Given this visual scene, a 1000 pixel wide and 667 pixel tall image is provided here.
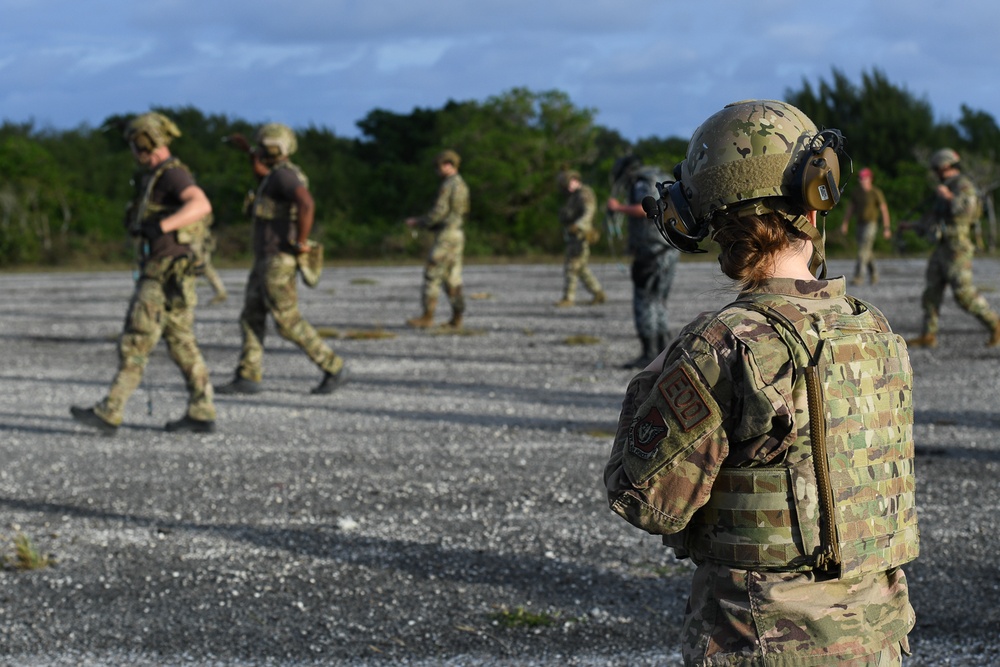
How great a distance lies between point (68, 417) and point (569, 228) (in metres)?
9.11

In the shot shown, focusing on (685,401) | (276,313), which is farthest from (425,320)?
(685,401)

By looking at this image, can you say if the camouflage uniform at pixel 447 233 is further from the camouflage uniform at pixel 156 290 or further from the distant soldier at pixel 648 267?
the camouflage uniform at pixel 156 290

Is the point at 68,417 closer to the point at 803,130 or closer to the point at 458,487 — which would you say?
the point at 458,487

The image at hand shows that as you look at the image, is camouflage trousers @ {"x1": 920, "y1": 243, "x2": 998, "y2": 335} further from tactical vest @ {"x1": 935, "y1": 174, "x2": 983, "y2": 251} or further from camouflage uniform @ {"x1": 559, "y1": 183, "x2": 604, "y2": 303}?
camouflage uniform @ {"x1": 559, "y1": 183, "x2": 604, "y2": 303}

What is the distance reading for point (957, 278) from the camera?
37.6 ft

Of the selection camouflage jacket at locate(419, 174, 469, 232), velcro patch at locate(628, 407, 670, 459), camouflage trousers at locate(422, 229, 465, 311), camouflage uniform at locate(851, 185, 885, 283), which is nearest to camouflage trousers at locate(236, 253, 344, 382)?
camouflage trousers at locate(422, 229, 465, 311)

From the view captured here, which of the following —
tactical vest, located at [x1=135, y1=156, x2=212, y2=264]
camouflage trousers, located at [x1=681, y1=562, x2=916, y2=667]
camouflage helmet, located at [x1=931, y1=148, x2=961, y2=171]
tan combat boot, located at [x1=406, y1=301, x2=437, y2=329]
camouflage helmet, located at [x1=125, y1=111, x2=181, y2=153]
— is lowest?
tan combat boot, located at [x1=406, y1=301, x2=437, y2=329]

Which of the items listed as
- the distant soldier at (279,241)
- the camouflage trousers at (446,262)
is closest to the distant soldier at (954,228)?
the camouflage trousers at (446,262)

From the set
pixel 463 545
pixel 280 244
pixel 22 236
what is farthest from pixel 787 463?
pixel 22 236

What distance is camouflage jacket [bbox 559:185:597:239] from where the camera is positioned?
664 inches

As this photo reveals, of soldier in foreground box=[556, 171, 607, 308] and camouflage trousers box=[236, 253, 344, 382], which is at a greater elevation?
soldier in foreground box=[556, 171, 607, 308]

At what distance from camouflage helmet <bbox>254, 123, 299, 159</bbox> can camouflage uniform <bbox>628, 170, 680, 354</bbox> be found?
302 cm

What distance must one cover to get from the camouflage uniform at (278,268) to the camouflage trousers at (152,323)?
1.46 metres

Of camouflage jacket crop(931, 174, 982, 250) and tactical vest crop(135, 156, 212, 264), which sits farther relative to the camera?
camouflage jacket crop(931, 174, 982, 250)
